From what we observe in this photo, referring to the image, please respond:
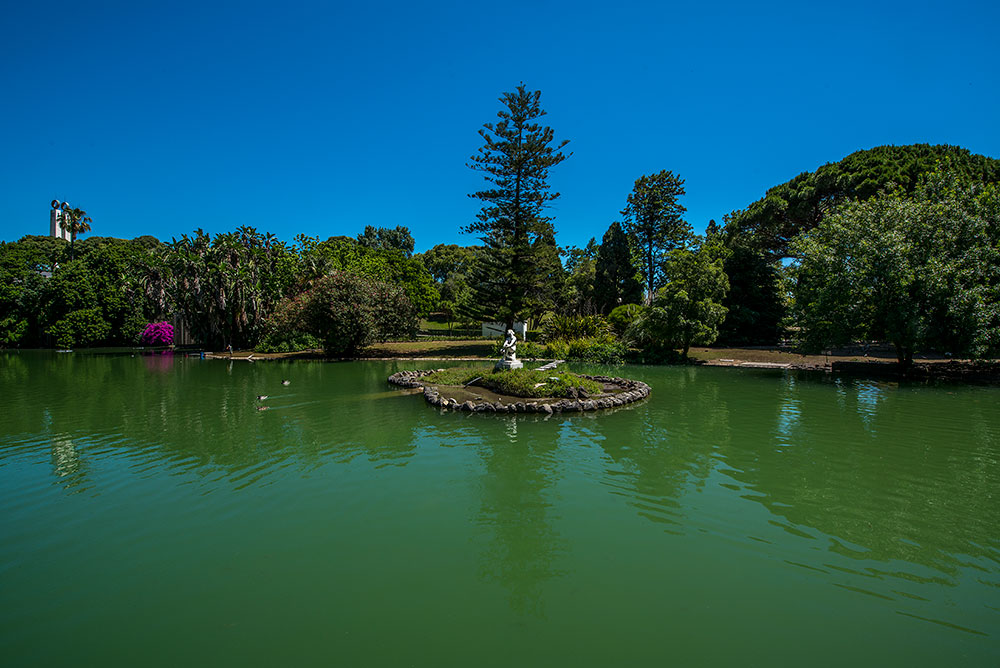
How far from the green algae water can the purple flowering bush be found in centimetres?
3205

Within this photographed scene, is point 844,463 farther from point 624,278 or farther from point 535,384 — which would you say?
point 624,278

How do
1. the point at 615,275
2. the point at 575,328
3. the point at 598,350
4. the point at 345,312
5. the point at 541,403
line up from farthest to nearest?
the point at 615,275 < the point at 575,328 < the point at 345,312 < the point at 598,350 < the point at 541,403

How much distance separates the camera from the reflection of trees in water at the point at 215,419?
8531 mm

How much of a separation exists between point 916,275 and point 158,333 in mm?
46903

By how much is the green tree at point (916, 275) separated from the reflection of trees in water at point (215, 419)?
1616cm

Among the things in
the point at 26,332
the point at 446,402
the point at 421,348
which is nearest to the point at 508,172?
the point at 421,348

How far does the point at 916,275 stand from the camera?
16594 mm

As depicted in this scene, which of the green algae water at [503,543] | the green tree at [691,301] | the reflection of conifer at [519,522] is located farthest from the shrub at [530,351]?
the reflection of conifer at [519,522]

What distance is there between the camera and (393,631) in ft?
12.5

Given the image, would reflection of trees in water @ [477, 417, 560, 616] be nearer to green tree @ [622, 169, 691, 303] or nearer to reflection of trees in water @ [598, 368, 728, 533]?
reflection of trees in water @ [598, 368, 728, 533]

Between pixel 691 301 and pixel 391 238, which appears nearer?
pixel 691 301

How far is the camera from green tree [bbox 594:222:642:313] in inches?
1576

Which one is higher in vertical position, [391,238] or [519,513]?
[391,238]

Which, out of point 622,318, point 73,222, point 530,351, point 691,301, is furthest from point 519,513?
point 73,222
